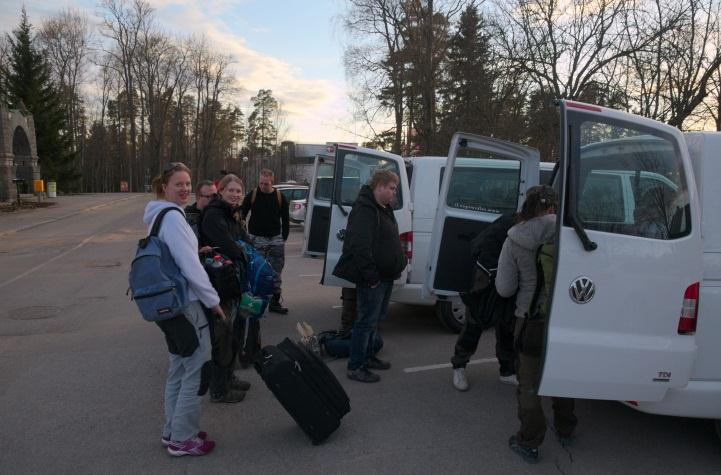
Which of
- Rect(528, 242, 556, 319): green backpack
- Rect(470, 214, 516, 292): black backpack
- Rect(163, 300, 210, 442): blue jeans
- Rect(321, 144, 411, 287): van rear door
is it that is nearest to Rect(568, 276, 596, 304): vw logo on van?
Rect(528, 242, 556, 319): green backpack

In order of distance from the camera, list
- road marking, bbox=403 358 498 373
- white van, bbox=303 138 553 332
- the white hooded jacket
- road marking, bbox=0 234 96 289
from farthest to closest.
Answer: road marking, bbox=0 234 96 289, white van, bbox=303 138 553 332, road marking, bbox=403 358 498 373, the white hooded jacket

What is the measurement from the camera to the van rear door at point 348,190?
577cm

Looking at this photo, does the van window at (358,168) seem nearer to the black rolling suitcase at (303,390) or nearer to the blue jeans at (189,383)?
the black rolling suitcase at (303,390)

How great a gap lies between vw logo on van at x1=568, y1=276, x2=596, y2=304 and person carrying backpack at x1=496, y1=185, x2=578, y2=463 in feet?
1.02

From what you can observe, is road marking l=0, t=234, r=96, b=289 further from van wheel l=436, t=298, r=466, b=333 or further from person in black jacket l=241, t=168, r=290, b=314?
van wheel l=436, t=298, r=466, b=333

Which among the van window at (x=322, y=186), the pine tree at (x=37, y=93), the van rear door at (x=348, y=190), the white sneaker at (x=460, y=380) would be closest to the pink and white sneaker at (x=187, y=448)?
the white sneaker at (x=460, y=380)

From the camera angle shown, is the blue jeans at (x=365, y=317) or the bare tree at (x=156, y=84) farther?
the bare tree at (x=156, y=84)

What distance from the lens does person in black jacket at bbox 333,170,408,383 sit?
13.5 feet

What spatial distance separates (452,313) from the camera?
232 inches

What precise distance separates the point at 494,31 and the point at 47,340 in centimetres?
2030

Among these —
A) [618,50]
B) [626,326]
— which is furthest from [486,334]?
[618,50]

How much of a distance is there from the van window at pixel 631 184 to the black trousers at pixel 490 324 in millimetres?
928

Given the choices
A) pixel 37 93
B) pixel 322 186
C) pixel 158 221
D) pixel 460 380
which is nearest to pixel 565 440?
pixel 460 380

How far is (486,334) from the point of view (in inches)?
238
